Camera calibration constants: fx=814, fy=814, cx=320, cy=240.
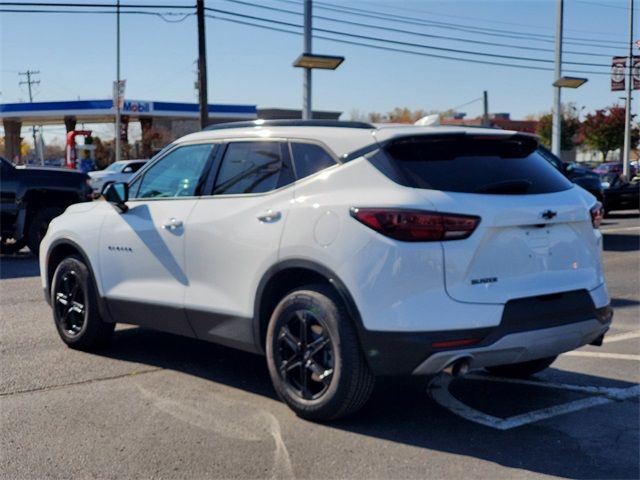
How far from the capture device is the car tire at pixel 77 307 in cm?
663

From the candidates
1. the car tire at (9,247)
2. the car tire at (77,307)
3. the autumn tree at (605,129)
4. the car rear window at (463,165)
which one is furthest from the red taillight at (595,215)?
the autumn tree at (605,129)

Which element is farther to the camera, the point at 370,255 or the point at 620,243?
the point at 620,243

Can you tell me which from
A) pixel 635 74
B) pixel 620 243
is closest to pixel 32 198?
pixel 620 243

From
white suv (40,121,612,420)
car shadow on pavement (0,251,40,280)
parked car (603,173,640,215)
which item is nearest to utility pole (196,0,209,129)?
parked car (603,173,640,215)

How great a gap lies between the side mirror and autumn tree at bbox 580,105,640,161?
59870mm

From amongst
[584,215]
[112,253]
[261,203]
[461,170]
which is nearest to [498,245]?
[461,170]

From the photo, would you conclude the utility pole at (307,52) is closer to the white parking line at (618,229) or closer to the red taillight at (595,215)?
the white parking line at (618,229)

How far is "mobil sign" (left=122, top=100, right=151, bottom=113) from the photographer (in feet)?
176

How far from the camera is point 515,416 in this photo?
516 cm

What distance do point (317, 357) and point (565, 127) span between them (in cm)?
7312

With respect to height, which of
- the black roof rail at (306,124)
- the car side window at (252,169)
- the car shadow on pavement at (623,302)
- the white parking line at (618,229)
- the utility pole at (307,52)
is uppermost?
the utility pole at (307,52)

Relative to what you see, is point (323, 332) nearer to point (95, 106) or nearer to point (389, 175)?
point (389, 175)

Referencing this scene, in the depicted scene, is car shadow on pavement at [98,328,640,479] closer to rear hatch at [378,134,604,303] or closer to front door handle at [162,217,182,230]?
rear hatch at [378,134,604,303]

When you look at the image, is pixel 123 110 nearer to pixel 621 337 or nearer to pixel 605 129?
pixel 605 129
